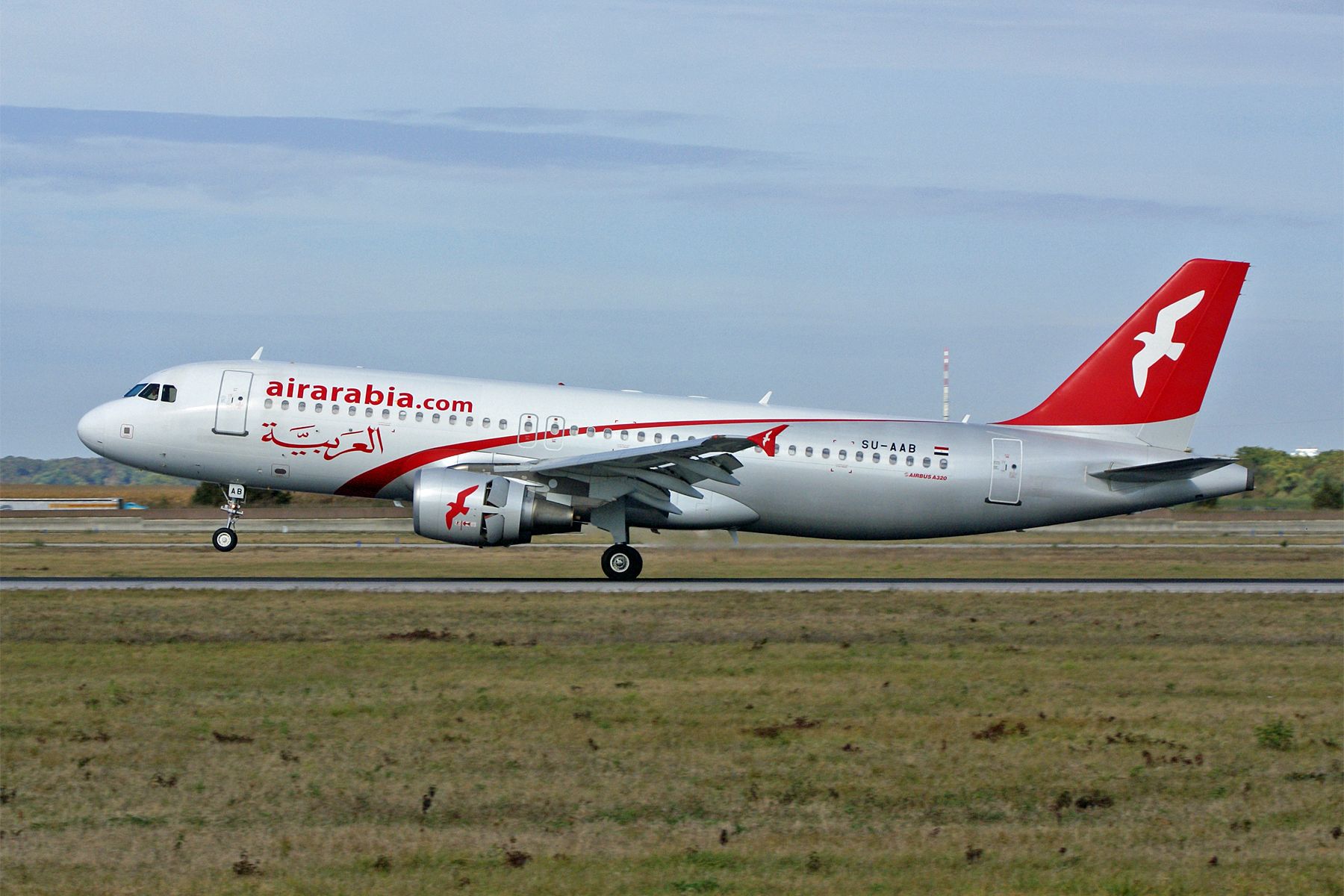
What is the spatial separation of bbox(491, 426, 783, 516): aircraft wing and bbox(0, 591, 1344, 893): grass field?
6228 mm

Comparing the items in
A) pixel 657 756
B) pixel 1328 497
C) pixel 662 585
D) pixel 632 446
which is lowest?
pixel 657 756

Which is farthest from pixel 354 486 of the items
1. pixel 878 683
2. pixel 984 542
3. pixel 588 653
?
pixel 984 542

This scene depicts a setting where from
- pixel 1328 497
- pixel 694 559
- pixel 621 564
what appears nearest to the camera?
pixel 621 564

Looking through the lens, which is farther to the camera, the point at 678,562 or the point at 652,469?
the point at 678,562

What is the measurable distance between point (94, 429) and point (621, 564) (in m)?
12.7

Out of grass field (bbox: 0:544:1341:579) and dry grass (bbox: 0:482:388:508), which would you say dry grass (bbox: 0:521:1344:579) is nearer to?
grass field (bbox: 0:544:1341:579)

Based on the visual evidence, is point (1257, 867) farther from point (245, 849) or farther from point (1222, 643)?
point (1222, 643)

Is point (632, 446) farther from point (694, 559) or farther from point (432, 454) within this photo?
point (694, 559)

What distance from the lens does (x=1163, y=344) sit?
109ft

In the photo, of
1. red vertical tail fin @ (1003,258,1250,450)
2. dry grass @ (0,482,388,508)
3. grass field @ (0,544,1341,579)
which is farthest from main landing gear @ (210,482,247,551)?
dry grass @ (0,482,388,508)

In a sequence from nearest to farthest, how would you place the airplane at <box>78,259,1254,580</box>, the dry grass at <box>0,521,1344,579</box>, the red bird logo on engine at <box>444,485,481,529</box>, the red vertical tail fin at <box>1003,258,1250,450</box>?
the red bird logo on engine at <box>444,485,481,529</box> → the airplane at <box>78,259,1254,580</box> → the red vertical tail fin at <box>1003,258,1250,450</box> → the dry grass at <box>0,521,1344,579</box>

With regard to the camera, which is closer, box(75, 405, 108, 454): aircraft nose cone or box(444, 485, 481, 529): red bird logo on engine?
box(444, 485, 481, 529): red bird logo on engine

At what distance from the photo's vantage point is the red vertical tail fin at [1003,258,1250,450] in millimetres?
33219

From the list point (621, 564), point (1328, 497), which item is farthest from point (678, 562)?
point (1328, 497)
